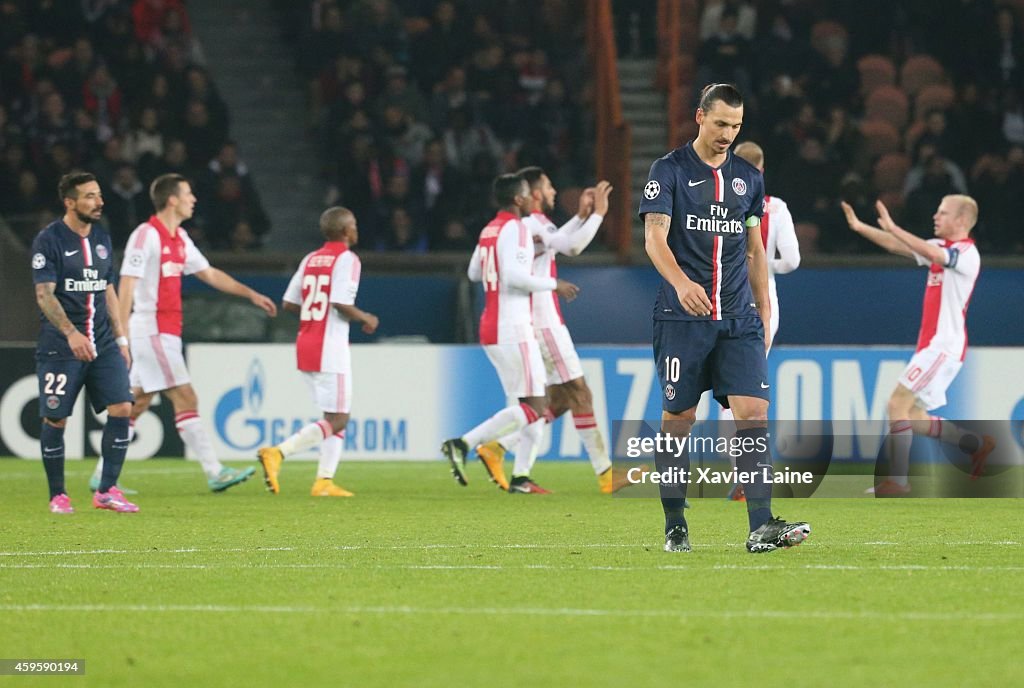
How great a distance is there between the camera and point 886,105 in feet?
64.8

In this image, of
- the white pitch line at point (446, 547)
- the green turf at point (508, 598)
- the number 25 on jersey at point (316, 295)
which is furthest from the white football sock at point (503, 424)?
the white pitch line at point (446, 547)

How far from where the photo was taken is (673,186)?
24.8 ft

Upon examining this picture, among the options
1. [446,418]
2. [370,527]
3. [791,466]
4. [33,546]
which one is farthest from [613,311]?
[33,546]

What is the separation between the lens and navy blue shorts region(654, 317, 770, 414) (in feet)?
24.7

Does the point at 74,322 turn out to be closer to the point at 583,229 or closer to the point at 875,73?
the point at 583,229

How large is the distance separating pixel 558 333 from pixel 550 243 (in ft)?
2.07

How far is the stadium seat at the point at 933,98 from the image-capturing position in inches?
769

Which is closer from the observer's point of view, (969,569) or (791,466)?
(969,569)

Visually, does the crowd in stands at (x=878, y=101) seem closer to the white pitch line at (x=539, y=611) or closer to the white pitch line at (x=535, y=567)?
the white pitch line at (x=535, y=567)

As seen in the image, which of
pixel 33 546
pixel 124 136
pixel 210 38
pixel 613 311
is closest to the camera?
pixel 33 546

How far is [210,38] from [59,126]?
145 inches

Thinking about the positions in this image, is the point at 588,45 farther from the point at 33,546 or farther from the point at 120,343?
the point at 33,546

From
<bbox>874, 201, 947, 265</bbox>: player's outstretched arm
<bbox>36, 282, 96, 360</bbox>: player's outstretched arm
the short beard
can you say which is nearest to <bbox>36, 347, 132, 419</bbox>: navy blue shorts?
<bbox>36, 282, 96, 360</bbox>: player's outstretched arm

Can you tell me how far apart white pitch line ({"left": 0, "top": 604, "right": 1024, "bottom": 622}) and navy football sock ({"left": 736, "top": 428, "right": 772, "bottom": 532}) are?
154 cm
